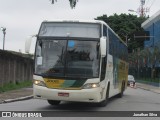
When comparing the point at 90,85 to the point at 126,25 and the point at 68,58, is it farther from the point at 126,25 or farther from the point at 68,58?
the point at 126,25

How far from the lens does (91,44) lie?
17.9 meters

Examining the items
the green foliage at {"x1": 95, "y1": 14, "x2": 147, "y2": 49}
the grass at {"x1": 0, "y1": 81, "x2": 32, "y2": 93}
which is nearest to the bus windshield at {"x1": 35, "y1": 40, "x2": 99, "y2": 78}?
the grass at {"x1": 0, "y1": 81, "x2": 32, "y2": 93}

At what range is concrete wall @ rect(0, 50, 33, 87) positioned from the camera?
32588mm

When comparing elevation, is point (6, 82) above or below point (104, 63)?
below

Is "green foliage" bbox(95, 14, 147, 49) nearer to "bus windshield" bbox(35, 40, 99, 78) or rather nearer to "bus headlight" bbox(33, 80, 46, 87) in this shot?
"bus windshield" bbox(35, 40, 99, 78)

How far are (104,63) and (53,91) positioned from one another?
2.57 meters

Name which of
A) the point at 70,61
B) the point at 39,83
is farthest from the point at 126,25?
the point at 39,83

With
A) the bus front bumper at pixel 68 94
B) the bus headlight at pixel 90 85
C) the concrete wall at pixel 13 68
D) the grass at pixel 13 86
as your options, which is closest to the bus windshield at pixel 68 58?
the bus headlight at pixel 90 85

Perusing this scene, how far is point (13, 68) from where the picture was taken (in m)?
36.3

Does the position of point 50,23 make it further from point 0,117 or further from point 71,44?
point 0,117

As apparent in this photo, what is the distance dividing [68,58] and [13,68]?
63.3 feet

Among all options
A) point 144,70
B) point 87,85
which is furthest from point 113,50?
point 144,70

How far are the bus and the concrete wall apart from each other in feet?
46.4

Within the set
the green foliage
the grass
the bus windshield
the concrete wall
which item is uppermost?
the green foliage
